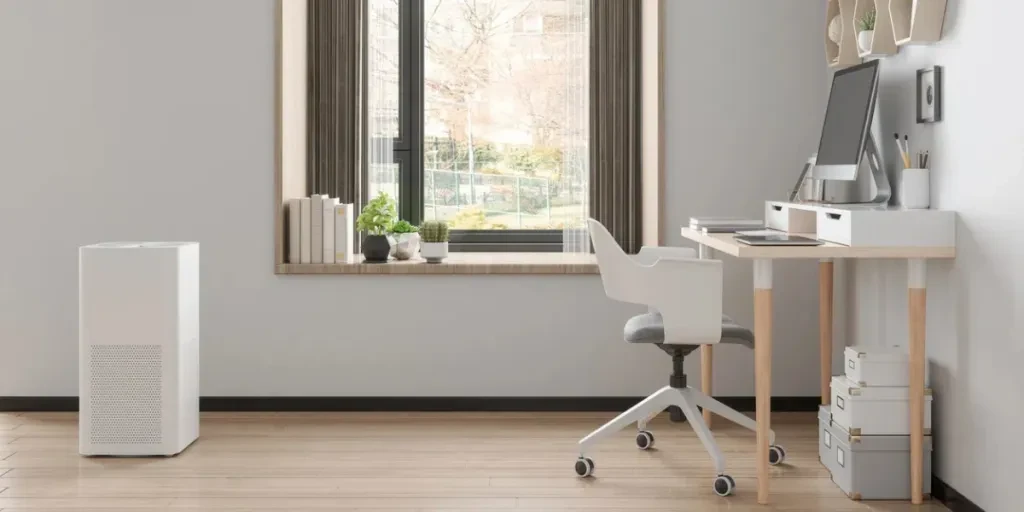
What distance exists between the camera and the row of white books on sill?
4461 millimetres

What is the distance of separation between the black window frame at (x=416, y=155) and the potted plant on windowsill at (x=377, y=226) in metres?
0.44

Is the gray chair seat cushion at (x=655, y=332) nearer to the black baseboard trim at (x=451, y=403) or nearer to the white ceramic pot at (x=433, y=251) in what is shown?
the black baseboard trim at (x=451, y=403)

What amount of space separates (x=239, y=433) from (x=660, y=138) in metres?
2.06

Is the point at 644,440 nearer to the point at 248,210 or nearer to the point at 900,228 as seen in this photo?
the point at 900,228

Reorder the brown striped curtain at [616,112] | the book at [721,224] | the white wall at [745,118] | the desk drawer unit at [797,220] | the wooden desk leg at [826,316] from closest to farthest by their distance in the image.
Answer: the desk drawer unit at [797,220] → the book at [721,224] → the wooden desk leg at [826,316] → the white wall at [745,118] → the brown striped curtain at [616,112]

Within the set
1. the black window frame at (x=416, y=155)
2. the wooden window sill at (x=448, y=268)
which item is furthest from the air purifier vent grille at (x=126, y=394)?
the black window frame at (x=416, y=155)

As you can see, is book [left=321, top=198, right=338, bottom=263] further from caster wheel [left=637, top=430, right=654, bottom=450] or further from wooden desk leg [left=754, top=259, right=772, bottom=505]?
wooden desk leg [left=754, top=259, right=772, bottom=505]

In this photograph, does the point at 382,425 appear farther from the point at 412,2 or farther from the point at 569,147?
the point at 412,2

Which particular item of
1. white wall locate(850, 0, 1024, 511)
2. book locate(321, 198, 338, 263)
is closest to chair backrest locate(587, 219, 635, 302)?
white wall locate(850, 0, 1024, 511)

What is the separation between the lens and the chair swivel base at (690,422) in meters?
3.35

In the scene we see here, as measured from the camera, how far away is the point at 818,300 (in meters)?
4.45

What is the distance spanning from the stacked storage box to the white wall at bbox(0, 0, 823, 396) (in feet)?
3.92

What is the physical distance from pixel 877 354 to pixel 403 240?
2.13 metres

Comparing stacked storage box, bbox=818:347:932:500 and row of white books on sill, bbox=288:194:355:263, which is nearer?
stacked storage box, bbox=818:347:932:500
